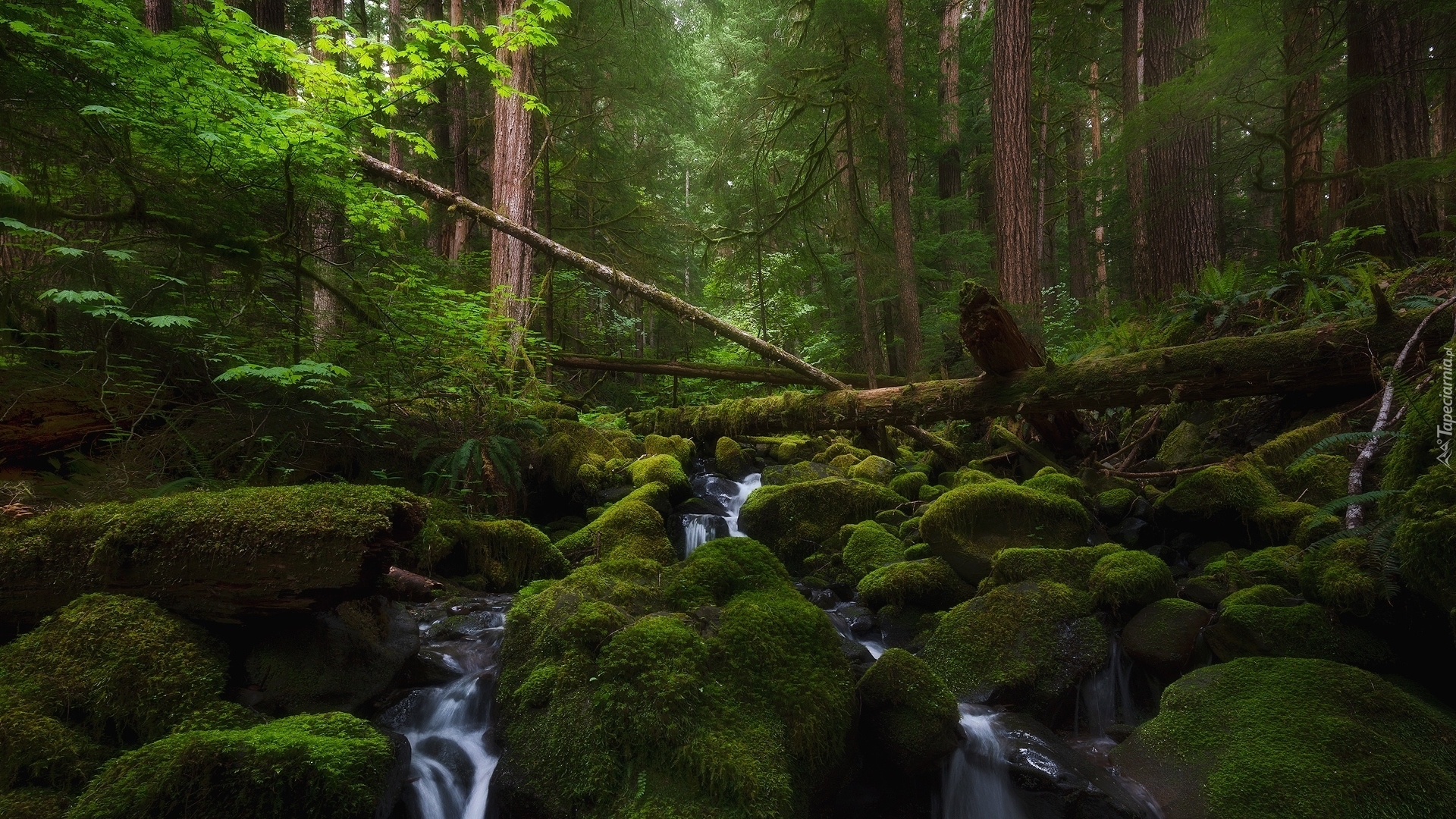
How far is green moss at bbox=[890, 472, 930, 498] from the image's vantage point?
324 inches

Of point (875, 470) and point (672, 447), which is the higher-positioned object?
point (672, 447)

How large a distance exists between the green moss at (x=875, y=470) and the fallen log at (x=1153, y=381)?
2.39 ft

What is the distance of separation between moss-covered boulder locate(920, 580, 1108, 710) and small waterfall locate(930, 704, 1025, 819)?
25.4 inches

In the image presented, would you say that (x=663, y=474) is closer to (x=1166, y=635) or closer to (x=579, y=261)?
(x=579, y=261)

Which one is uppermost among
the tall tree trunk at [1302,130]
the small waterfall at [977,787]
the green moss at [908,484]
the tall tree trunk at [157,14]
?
the tall tree trunk at [157,14]

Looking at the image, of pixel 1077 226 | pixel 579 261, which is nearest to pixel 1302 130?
pixel 1077 226

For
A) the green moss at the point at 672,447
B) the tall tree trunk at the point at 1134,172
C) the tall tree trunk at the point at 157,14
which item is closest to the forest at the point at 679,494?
the green moss at the point at 672,447

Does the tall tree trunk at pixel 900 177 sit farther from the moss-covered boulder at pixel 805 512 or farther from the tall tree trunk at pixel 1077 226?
the tall tree trunk at pixel 1077 226

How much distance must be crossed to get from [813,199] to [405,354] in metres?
8.37

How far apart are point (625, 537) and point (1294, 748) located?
462 cm

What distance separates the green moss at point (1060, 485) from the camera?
6555 mm

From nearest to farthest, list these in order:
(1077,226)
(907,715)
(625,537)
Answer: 1. (907,715)
2. (625,537)
3. (1077,226)

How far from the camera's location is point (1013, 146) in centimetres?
885

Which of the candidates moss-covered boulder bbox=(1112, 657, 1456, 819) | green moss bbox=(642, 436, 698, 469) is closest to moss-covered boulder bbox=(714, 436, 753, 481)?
green moss bbox=(642, 436, 698, 469)
